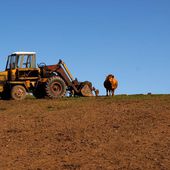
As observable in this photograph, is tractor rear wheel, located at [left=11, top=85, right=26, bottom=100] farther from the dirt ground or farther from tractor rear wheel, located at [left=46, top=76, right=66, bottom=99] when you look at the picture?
the dirt ground

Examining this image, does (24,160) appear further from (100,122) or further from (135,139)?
(100,122)

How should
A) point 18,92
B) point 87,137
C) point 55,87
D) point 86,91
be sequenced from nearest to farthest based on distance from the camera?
point 87,137 < point 18,92 < point 55,87 < point 86,91

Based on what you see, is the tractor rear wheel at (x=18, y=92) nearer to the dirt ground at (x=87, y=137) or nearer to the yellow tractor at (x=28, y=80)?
the yellow tractor at (x=28, y=80)

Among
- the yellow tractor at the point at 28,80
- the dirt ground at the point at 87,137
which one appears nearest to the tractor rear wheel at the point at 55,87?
the yellow tractor at the point at 28,80

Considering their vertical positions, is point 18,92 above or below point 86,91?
below

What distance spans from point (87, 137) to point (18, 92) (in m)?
14.2

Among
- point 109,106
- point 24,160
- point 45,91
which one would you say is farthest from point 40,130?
point 45,91

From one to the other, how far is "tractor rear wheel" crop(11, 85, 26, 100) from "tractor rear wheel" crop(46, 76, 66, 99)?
153 cm

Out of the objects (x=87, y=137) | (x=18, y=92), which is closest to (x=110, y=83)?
(x=18, y=92)

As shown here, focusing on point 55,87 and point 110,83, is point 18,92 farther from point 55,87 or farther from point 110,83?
point 110,83

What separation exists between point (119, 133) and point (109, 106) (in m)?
5.63

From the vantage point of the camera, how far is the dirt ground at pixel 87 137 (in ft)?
46.2

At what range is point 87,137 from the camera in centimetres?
1659

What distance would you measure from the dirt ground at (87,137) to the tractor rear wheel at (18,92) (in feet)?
23.6
